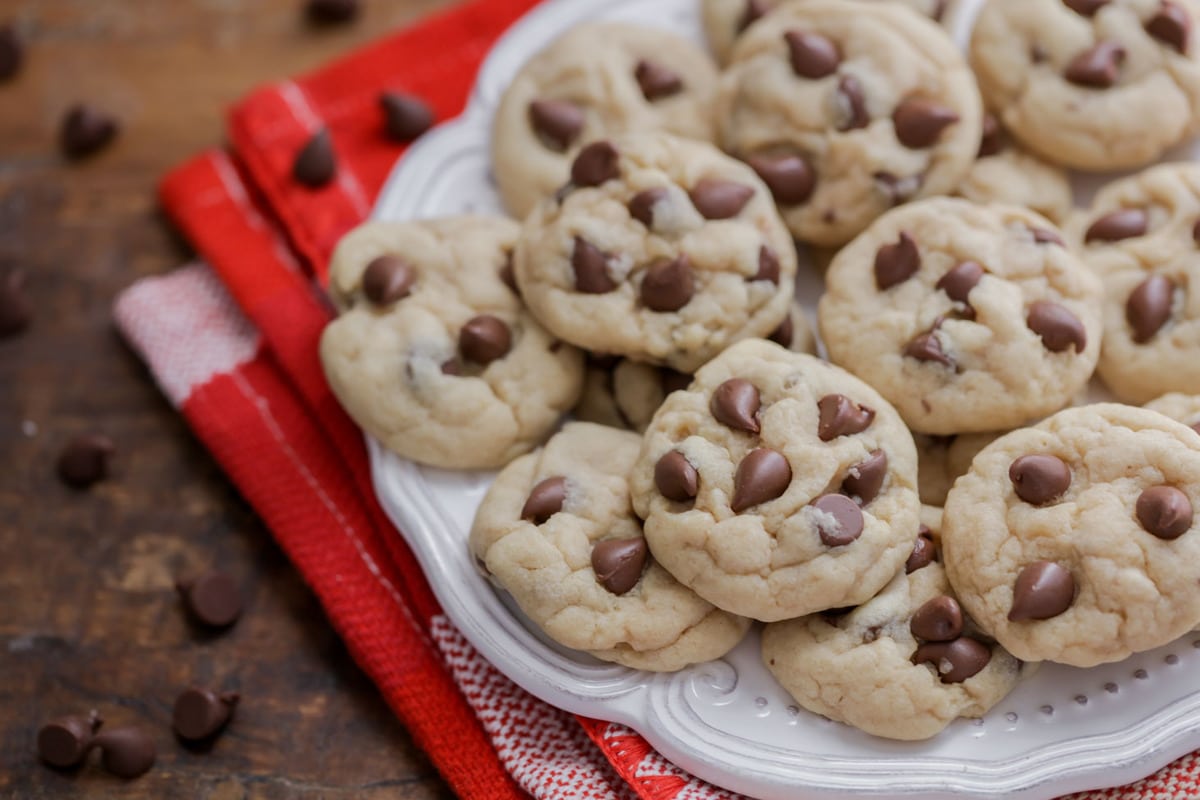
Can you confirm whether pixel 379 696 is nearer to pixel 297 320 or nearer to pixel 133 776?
pixel 133 776

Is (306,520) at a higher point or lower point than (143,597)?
higher

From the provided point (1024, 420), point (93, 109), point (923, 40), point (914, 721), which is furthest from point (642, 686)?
point (93, 109)

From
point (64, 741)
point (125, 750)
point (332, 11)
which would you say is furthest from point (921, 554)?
point (332, 11)

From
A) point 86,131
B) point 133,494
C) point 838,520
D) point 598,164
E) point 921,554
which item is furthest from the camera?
point 86,131

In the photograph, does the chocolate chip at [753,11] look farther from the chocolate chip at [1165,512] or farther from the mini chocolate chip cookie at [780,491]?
the chocolate chip at [1165,512]

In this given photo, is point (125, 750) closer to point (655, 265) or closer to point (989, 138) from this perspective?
point (655, 265)

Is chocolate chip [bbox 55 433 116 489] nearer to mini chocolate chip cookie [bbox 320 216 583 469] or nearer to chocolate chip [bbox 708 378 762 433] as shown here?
mini chocolate chip cookie [bbox 320 216 583 469]

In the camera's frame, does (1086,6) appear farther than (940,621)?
Yes

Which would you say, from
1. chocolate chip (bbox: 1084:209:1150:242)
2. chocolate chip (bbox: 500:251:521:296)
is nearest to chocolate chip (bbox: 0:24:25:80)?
chocolate chip (bbox: 500:251:521:296)
